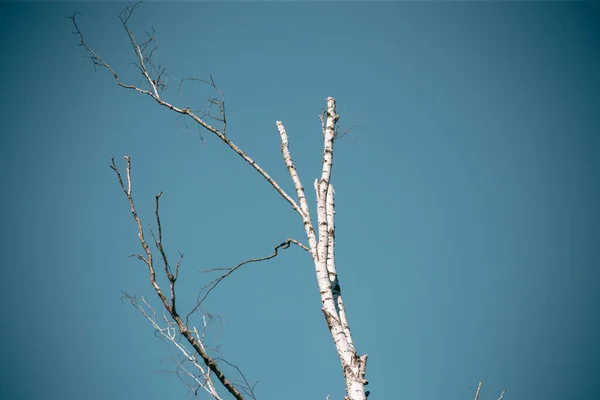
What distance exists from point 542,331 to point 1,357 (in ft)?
399

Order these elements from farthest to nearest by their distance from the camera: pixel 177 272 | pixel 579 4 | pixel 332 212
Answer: pixel 579 4, pixel 332 212, pixel 177 272

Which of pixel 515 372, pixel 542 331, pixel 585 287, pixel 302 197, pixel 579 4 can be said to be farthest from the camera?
pixel 579 4

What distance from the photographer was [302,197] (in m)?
3.61

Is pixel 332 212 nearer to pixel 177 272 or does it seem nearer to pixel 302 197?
pixel 302 197

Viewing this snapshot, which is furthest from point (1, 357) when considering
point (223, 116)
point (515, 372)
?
point (223, 116)

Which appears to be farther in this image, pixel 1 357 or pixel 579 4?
pixel 579 4

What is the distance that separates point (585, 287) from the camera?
404ft

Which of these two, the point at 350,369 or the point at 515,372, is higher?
the point at 515,372

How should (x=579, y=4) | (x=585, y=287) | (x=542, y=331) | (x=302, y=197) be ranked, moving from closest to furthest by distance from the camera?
(x=302, y=197), (x=542, y=331), (x=585, y=287), (x=579, y=4)

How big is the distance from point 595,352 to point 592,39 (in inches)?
4472

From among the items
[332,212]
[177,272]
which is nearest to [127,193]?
[177,272]

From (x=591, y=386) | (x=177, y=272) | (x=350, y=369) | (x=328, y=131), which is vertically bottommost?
(x=350, y=369)

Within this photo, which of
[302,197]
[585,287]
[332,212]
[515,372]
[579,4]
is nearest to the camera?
[302,197]

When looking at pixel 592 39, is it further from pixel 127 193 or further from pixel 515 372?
pixel 127 193
